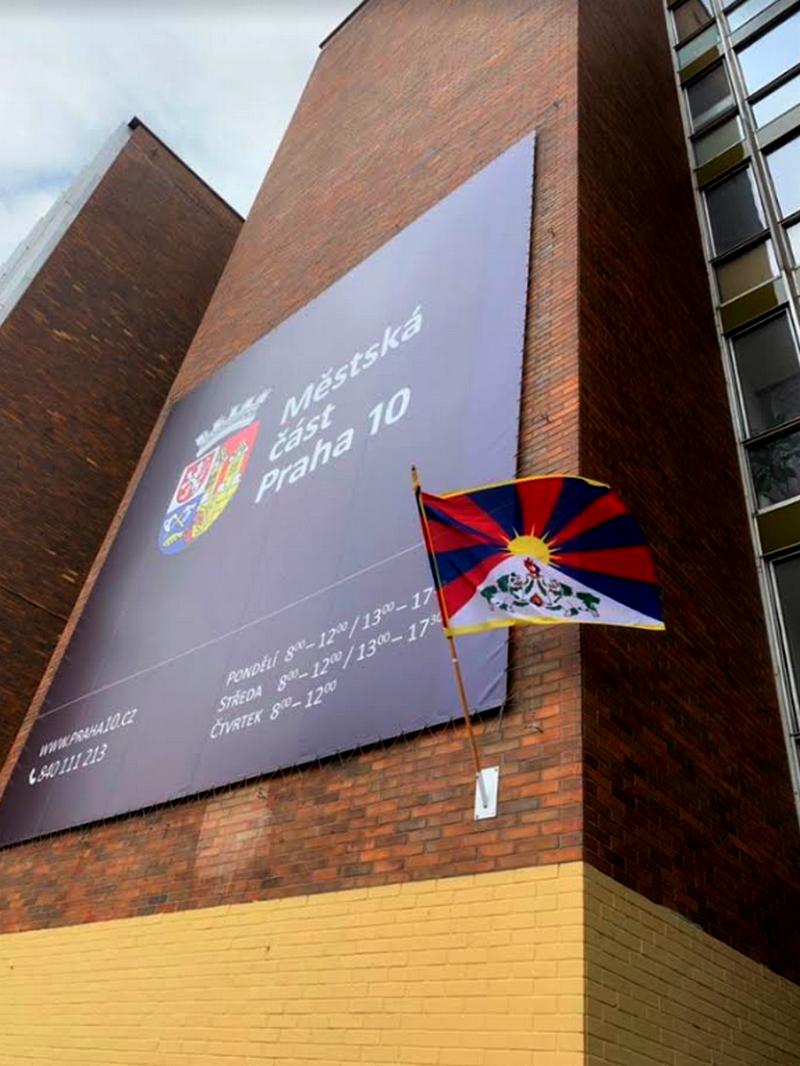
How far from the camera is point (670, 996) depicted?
4715 millimetres

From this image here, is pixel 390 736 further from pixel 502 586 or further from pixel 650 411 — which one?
pixel 650 411

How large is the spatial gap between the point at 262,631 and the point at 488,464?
2601 mm

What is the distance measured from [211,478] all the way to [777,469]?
6.61 m

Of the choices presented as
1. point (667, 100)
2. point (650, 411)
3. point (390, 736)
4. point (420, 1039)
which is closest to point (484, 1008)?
point (420, 1039)

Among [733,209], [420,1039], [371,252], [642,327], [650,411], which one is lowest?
[420,1039]

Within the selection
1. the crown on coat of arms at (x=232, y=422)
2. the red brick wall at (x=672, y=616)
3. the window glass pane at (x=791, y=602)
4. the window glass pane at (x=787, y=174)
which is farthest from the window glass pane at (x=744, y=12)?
the window glass pane at (x=791, y=602)

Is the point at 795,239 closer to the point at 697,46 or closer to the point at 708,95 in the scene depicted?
the point at 708,95

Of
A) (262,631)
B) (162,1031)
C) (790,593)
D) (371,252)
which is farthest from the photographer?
(371,252)

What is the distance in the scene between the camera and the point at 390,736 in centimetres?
593

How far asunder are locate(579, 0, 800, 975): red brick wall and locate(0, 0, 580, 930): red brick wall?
247mm

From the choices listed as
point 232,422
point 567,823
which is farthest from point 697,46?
point 567,823

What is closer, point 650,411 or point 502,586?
point 502,586

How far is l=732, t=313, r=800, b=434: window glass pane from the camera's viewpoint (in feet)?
31.4

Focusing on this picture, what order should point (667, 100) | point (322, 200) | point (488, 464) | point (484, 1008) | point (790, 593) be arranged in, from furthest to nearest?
1. point (322, 200)
2. point (667, 100)
3. point (790, 593)
4. point (488, 464)
5. point (484, 1008)
